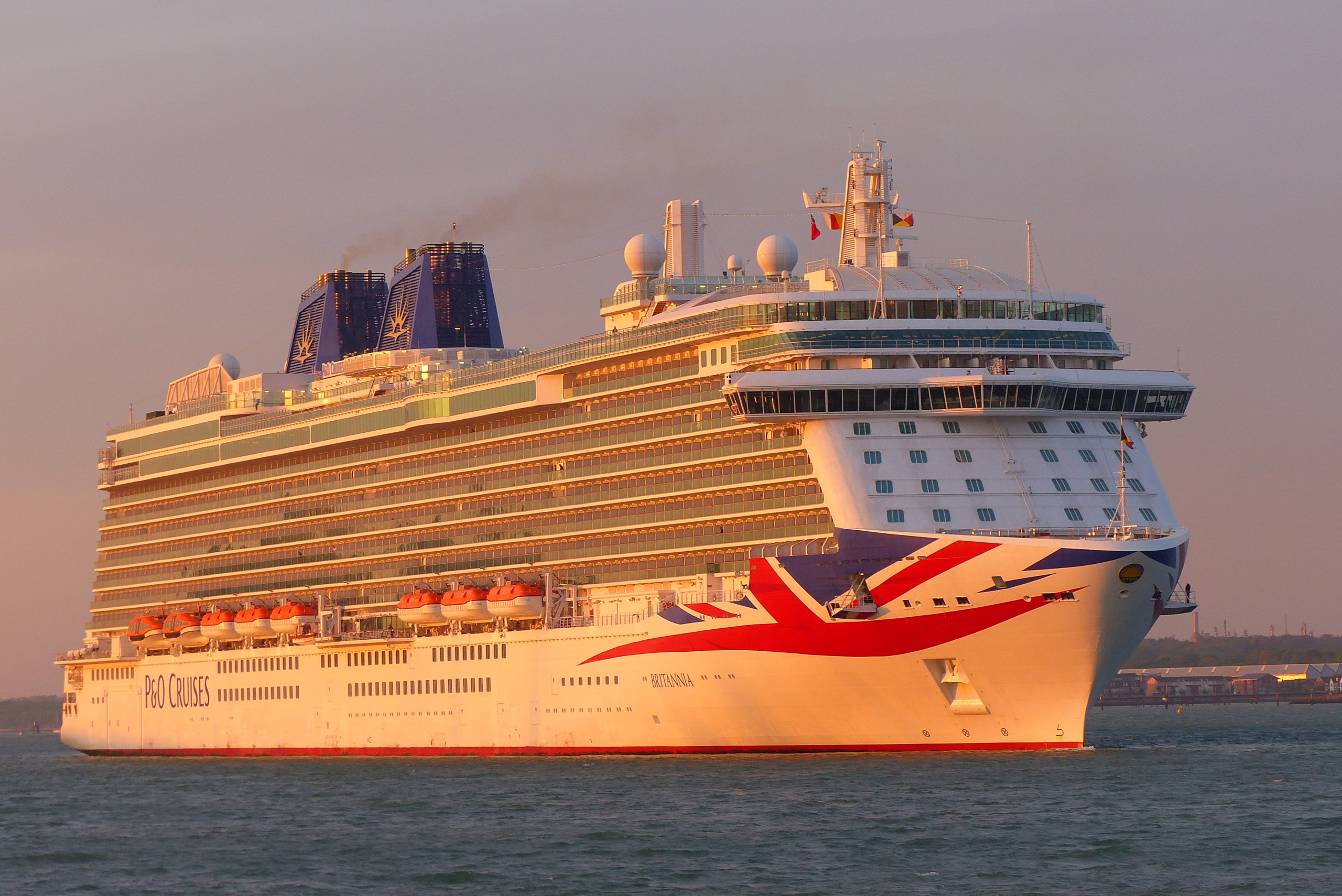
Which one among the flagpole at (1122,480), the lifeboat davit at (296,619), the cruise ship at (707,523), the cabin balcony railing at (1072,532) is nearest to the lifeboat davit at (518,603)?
the cruise ship at (707,523)

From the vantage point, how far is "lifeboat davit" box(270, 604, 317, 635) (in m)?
81.1

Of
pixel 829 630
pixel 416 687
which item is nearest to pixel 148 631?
pixel 416 687

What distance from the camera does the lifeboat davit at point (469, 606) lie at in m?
70.6

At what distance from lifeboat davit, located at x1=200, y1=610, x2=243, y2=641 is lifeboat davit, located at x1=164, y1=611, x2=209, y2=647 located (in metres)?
0.77

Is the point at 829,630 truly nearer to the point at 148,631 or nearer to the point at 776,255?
the point at 776,255

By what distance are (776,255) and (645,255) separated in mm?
5522

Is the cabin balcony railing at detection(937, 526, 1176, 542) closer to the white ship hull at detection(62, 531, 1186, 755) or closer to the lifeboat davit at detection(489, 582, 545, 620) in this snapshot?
the white ship hull at detection(62, 531, 1186, 755)

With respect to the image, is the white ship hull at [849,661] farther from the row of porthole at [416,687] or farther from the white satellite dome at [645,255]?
the white satellite dome at [645,255]

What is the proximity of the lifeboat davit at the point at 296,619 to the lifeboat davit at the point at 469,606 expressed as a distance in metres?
11.3

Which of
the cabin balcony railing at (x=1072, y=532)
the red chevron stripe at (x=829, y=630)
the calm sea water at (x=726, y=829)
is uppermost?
the cabin balcony railing at (x=1072, y=532)

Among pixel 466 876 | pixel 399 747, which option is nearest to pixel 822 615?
pixel 466 876

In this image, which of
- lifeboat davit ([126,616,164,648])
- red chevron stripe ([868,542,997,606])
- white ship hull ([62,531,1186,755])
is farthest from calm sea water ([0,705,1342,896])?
lifeboat davit ([126,616,164,648])

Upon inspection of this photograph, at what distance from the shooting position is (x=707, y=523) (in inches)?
2451

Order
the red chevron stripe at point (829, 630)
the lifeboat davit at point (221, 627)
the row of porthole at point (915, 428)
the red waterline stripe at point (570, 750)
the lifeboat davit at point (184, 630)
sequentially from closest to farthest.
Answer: the red chevron stripe at point (829, 630), the red waterline stripe at point (570, 750), the row of porthole at point (915, 428), the lifeboat davit at point (221, 627), the lifeboat davit at point (184, 630)
